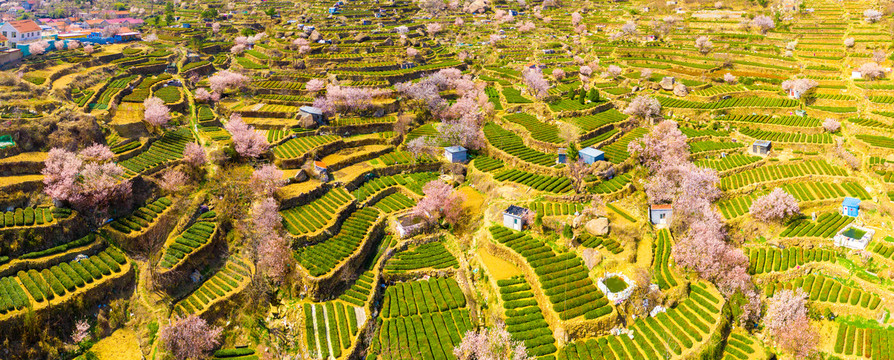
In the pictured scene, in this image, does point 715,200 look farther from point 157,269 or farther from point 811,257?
point 157,269

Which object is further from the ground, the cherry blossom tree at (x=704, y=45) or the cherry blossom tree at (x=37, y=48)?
the cherry blossom tree at (x=704, y=45)

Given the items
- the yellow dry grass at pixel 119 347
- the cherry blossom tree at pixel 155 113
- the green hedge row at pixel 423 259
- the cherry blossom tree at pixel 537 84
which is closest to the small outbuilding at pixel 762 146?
the cherry blossom tree at pixel 537 84

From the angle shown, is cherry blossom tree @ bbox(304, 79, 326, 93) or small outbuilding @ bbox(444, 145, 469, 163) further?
cherry blossom tree @ bbox(304, 79, 326, 93)

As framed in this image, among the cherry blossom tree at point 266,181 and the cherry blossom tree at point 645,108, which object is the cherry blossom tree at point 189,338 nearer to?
the cherry blossom tree at point 266,181

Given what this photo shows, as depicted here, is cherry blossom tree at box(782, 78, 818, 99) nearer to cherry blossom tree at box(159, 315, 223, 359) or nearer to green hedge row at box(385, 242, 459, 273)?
green hedge row at box(385, 242, 459, 273)

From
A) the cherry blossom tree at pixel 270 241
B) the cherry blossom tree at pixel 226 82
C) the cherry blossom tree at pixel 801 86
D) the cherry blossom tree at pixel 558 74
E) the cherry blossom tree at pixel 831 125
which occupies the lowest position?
the cherry blossom tree at pixel 270 241

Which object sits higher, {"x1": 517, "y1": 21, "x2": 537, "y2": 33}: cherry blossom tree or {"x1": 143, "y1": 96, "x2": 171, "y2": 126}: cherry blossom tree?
{"x1": 517, "y1": 21, "x2": 537, "y2": 33}: cherry blossom tree

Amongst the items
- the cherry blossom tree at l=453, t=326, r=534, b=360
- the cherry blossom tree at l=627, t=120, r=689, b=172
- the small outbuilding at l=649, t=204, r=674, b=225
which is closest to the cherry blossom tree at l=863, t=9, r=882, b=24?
the cherry blossom tree at l=627, t=120, r=689, b=172

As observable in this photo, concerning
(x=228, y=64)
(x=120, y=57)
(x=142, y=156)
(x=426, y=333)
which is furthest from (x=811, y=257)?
(x=120, y=57)
